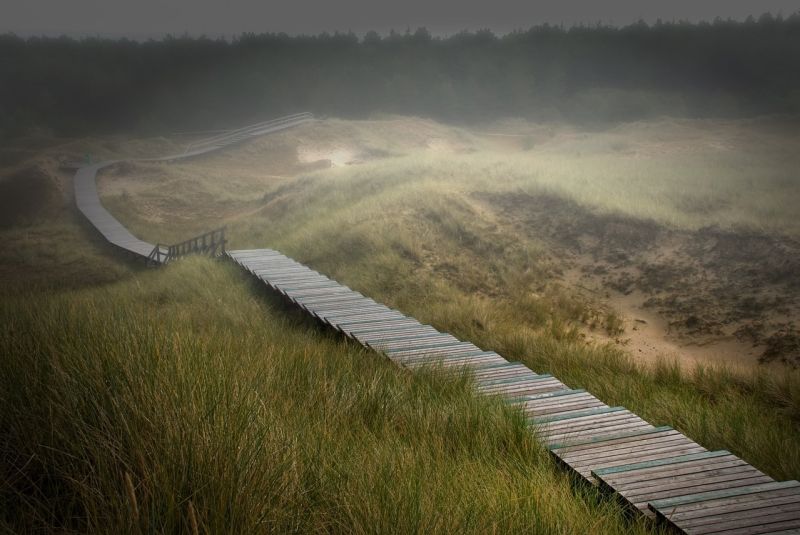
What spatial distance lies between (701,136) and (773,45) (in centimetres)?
2064

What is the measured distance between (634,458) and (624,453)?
70 mm

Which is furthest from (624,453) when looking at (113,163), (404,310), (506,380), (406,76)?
(406,76)

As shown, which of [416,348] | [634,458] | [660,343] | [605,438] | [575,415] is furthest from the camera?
[660,343]

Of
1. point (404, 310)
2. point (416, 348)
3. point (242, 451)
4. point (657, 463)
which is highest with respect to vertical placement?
point (242, 451)

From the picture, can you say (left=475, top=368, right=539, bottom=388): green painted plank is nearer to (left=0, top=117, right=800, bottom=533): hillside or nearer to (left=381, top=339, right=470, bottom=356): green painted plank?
(left=0, top=117, right=800, bottom=533): hillside

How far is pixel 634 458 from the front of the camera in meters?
3.95

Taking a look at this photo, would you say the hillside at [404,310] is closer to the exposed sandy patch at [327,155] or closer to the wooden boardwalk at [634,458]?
the wooden boardwalk at [634,458]

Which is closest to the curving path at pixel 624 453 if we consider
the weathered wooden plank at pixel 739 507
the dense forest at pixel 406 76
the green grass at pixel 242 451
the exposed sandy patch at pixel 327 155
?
the weathered wooden plank at pixel 739 507

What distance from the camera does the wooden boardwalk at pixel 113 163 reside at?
18.1m

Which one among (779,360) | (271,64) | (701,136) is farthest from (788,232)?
(271,64)

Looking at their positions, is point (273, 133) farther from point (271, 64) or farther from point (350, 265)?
point (350, 265)

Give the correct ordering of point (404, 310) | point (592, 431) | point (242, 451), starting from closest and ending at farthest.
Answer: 1. point (242, 451)
2. point (592, 431)
3. point (404, 310)

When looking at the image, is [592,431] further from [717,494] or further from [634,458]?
[717,494]

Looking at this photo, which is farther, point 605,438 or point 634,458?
point 605,438
